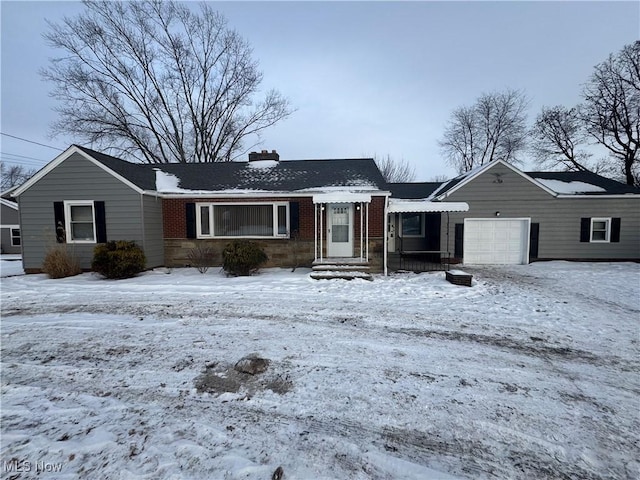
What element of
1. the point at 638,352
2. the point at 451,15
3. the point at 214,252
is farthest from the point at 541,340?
the point at 451,15

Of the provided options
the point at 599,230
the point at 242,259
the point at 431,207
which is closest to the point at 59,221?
the point at 242,259

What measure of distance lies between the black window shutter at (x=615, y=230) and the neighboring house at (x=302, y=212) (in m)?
0.05

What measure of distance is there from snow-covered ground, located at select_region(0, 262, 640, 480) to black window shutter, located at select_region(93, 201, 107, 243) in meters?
4.33

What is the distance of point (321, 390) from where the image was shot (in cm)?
329

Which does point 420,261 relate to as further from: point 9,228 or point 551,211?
point 9,228

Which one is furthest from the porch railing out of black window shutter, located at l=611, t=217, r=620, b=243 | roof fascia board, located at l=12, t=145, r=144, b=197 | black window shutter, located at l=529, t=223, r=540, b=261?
roof fascia board, located at l=12, t=145, r=144, b=197

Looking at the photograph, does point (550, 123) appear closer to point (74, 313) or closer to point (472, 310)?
point (472, 310)

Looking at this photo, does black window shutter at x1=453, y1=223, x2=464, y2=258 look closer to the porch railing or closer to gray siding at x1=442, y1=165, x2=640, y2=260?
gray siding at x1=442, y1=165, x2=640, y2=260

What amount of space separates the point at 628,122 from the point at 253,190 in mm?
25614

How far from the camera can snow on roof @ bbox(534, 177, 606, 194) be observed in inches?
529

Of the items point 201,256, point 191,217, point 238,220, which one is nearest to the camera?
point 201,256

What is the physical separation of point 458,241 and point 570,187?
607cm

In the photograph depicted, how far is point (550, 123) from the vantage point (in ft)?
80.3

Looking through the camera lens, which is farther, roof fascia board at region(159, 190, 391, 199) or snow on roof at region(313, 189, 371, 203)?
roof fascia board at region(159, 190, 391, 199)
